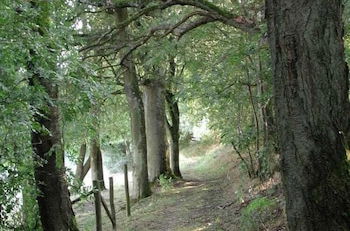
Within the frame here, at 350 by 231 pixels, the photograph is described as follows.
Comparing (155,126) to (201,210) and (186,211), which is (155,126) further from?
(201,210)

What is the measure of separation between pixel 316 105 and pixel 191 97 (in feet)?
23.9

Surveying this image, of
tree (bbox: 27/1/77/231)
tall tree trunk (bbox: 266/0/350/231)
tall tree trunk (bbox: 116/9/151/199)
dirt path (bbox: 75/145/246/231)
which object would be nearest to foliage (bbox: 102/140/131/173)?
tall tree trunk (bbox: 116/9/151/199)

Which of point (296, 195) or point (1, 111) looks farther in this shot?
point (1, 111)

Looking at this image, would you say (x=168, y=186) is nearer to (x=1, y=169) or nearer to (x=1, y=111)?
(x=1, y=169)

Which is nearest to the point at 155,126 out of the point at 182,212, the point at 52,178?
the point at 182,212

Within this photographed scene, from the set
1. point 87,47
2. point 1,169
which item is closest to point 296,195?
point 1,169

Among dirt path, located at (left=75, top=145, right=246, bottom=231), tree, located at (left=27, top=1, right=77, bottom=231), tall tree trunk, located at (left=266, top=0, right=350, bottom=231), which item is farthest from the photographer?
dirt path, located at (left=75, top=145, right=246, bottom=231)

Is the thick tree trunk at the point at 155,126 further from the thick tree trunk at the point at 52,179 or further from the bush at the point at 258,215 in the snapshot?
the thick tree trunk at the point at 52,179

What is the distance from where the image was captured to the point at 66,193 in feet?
23.6

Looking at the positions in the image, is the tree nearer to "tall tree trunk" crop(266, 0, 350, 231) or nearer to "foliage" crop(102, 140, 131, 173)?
"tall tree trunk" crop(266, 0, 350, 231)

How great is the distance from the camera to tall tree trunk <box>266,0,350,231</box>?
3410 mm

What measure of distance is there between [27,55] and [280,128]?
9.78 feet

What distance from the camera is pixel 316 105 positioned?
342cm

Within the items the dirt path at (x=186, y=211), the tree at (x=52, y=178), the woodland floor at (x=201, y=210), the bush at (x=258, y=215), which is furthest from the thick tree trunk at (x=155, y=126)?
the tree at (x=52, y=178)
